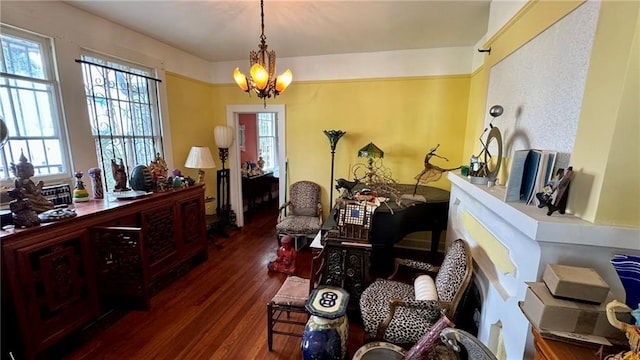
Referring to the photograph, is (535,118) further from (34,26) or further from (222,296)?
(34,26)

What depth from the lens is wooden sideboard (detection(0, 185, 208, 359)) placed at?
1.64m

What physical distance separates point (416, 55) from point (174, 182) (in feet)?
11.6

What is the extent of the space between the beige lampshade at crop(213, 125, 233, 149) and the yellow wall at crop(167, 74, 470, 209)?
0.29m

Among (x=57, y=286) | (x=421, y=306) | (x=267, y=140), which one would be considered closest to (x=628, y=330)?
(x=421, y=306)

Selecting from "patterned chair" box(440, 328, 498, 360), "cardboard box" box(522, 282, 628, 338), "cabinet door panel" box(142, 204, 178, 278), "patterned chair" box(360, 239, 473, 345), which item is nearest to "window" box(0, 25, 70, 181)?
"cabinet door panel" box(142, 204, 178, 278)

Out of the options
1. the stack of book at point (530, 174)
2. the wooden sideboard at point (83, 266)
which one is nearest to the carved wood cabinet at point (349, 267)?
the stack of book at point (530, 174)

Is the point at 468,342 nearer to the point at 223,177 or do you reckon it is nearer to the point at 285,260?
the point at 285,260

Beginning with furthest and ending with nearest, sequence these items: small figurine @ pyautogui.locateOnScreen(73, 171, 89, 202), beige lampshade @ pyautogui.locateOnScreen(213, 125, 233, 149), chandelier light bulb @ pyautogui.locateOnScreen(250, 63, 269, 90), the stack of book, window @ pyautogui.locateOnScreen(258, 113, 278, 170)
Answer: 1. window @ pyautogui.locateOnScreen(258, 113, 278, 170)
2. beige lampshade @ pyautogui.locateOnScreen(213, 125, 233, 149)
3. small figurine @ pyautogui.locateOnScreen(73, 171, 89, 202)
4. chandelier light bulb @ pyautogui.locateOnScreen(250, 63, 269, 90)
5. the stack of book

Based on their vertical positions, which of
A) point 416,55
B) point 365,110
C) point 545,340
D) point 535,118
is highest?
point 416,55

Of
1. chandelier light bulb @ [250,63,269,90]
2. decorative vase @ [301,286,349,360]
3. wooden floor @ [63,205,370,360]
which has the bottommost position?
wooden floor @ [63,205,370,360]

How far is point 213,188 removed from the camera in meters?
4.52

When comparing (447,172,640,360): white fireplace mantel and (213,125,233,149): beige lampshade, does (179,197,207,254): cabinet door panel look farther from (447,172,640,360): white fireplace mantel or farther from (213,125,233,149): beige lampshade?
(447,172,640,360): white fireplace mantel

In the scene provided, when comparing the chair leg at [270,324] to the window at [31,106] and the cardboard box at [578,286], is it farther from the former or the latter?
the window at [31,106]

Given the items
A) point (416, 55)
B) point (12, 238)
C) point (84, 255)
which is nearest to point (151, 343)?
point (84, 255)
